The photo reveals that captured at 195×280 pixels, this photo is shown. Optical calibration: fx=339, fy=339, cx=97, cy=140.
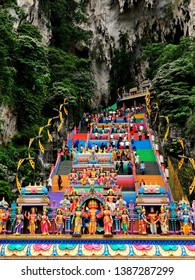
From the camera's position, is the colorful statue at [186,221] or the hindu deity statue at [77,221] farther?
the colorful statue at [186,221]

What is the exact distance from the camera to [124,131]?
86.5 feet

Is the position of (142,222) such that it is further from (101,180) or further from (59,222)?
(101,180)

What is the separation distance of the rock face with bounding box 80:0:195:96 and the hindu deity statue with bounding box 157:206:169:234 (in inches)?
1274

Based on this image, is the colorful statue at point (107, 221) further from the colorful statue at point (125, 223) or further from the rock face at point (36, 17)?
the rock face at point (36, 17)

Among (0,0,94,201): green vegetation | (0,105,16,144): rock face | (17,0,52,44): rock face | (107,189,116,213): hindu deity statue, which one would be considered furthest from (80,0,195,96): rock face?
(107,189,116,213): hindu deity statue

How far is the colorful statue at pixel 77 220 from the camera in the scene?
9.34m

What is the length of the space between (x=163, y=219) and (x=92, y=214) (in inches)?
80.7

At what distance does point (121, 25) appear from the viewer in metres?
42.2

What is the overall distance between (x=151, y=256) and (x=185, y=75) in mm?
18775

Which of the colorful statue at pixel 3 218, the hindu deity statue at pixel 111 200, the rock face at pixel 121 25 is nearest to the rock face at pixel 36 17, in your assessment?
the rock face at pixel 121 25

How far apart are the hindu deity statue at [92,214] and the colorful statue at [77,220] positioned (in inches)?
11.3

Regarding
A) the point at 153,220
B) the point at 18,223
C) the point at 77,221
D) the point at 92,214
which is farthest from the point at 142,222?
the point at 18,223

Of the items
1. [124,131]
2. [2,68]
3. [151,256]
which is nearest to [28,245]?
[151,256]
